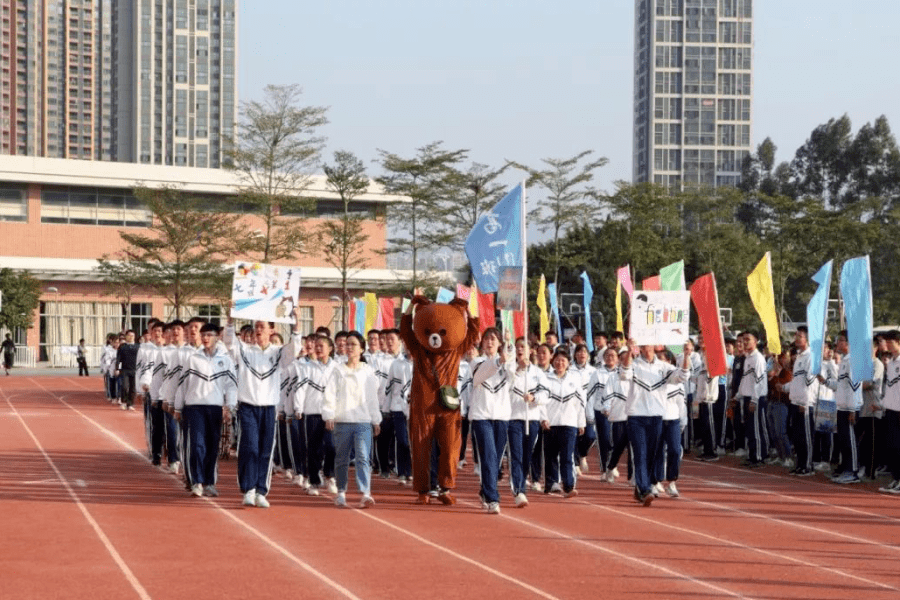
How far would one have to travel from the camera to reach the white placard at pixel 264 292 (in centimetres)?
1322

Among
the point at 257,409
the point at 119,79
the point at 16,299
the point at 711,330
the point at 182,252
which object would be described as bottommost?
the point at 257,409

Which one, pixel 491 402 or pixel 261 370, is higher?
pixel 261 370

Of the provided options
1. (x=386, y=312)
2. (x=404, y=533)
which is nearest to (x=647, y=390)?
(x=404, y=533)

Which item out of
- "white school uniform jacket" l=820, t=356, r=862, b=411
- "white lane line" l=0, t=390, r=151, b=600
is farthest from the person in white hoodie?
"white school uniform jacket" l=820, t=356, r=862, b=411

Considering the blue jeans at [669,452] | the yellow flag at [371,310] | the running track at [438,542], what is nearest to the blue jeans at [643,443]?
the blue jeans at [669,452]

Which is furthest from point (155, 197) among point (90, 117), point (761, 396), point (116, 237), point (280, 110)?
point (90, 117)

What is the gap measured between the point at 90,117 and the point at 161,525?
436 ft

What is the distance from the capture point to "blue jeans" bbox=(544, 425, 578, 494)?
14.5m

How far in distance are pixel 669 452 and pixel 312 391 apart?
3.80m

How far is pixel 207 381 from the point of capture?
1353cm

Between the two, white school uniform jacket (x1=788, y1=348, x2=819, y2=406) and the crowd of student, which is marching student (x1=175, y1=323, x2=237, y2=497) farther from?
white school uniform jacket (x1=788, y1=348, x2=819, y2=406)

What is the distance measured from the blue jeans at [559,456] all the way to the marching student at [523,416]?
0.27 meters

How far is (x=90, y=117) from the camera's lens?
138500 millimetres

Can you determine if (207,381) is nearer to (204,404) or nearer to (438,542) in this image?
(204,404)
